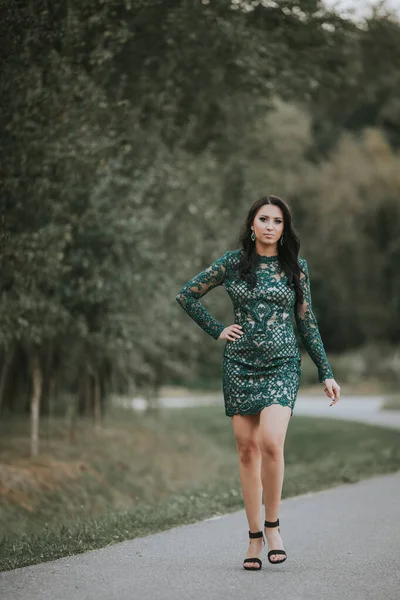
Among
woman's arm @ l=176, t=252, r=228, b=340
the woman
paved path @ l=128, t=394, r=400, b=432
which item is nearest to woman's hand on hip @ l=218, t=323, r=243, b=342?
the woman

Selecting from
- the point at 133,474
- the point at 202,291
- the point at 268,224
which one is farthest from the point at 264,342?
the point at 133,474

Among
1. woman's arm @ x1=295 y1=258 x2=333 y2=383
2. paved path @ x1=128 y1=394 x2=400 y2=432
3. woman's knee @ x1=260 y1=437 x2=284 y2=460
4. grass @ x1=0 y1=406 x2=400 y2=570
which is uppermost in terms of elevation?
woman's arm @ x1=295 y1=258 x2=333 y2=383

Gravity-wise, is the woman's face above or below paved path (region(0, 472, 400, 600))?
above

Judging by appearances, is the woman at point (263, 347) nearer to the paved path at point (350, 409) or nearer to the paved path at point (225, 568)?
the paved path at point (225, 568)

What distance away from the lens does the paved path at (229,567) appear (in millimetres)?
A: 5512

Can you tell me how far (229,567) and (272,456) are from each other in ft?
2.35

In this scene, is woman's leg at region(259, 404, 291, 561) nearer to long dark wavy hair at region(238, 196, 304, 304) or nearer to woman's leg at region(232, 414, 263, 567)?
woman's leg at region(232, 414, 263, 567)

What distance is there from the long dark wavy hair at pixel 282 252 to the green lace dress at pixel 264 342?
3 cm

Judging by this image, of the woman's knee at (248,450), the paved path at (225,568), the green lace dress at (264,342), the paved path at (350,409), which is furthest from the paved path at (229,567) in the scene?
the paved path at (350,409)

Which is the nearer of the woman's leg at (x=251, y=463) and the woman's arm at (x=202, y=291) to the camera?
the woman's leg at (x=251, y=463)

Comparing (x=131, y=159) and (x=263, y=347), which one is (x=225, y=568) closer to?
(x=263, y=347)

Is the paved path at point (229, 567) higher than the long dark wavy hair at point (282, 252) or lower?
lower

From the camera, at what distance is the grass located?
26.1 feet

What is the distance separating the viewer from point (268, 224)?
6.46 m
